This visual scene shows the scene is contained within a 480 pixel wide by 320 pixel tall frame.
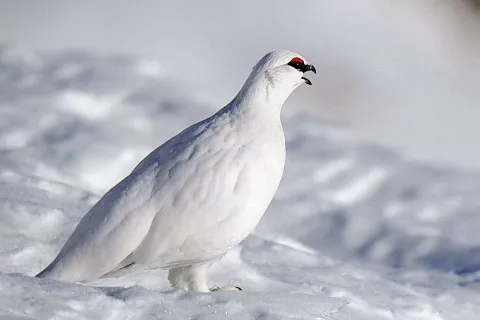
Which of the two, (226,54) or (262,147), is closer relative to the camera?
(262,147)

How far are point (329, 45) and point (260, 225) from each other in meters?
2.72

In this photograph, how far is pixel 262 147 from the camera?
3312mm

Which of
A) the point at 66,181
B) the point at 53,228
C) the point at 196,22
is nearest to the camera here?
the point at 53,228

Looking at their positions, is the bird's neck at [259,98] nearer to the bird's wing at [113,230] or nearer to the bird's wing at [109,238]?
the bird's wing at [113,230]

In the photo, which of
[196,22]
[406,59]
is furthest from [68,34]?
[406,59]

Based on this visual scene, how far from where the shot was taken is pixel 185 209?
124 inches

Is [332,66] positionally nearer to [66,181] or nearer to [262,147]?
[66,181]

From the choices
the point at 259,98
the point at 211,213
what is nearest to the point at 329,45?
A: the point at 259,98

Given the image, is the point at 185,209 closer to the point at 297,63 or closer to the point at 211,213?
the point at 211,213

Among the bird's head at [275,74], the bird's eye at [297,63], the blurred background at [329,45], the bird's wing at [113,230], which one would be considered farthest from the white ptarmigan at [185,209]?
the blurred background at [329,45]

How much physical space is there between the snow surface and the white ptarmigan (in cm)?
20

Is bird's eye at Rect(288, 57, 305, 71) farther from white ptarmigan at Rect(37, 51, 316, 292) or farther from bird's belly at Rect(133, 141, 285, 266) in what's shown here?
bird's belly at Rect(133, 141, 285, 266)

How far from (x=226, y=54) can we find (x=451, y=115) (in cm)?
173

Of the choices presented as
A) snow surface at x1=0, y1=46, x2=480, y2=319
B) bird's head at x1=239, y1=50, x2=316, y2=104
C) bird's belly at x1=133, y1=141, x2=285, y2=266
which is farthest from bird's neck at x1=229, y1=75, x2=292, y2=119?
snow surface at x1=0, y1=46, x2=480, y2=319
